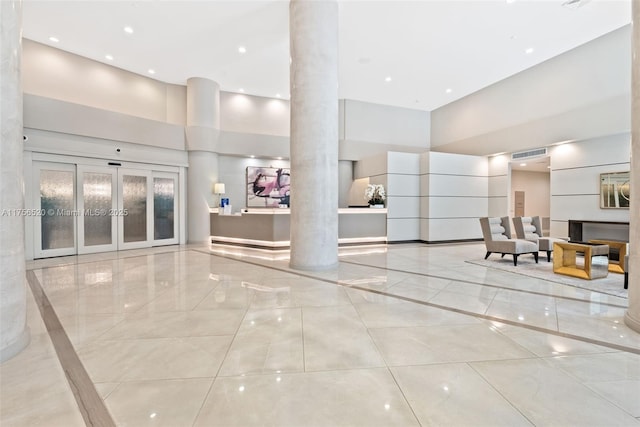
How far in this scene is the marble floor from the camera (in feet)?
6.07

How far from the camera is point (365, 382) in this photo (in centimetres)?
215

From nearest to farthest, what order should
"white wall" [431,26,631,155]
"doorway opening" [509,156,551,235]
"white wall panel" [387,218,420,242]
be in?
"white wall" [431,26,631,155]
"white wall panel" [387,218,420,242]
"doorway opening" [509,156,551,235]

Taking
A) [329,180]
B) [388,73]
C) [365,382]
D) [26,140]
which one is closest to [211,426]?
[365,382]

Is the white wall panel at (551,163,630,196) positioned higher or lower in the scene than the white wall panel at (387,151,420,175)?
lower

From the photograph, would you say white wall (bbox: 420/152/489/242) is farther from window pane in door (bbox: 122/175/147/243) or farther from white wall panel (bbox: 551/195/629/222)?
window pane in door (bbox: 122/175/147/243)

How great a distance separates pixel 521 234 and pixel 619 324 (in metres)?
4.84

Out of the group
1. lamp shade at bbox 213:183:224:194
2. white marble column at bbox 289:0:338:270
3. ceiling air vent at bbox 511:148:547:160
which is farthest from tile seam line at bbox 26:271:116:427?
ceiling air vent at bbox 511:148:547:160

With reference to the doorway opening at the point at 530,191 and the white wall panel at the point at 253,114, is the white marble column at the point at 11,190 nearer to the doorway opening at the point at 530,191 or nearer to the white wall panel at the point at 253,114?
the white wall panel at the point at 253,114

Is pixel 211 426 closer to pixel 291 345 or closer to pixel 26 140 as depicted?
pixel 291 345

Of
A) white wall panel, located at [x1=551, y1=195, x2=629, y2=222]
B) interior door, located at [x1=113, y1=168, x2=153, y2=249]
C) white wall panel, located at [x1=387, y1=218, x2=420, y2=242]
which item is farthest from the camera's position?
white wall panel, located at [x1=387, y1=218, x2=420, y2=242]

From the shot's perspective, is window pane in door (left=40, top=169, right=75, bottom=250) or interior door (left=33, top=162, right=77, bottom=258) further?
window pane in door (left=40, top=169, right=75, bottom=250)

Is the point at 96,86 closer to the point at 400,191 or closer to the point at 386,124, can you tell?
the point at 400,191

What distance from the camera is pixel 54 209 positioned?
7.71 metres

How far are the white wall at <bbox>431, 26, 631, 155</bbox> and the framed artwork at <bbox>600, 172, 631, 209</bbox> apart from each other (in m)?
1.11
